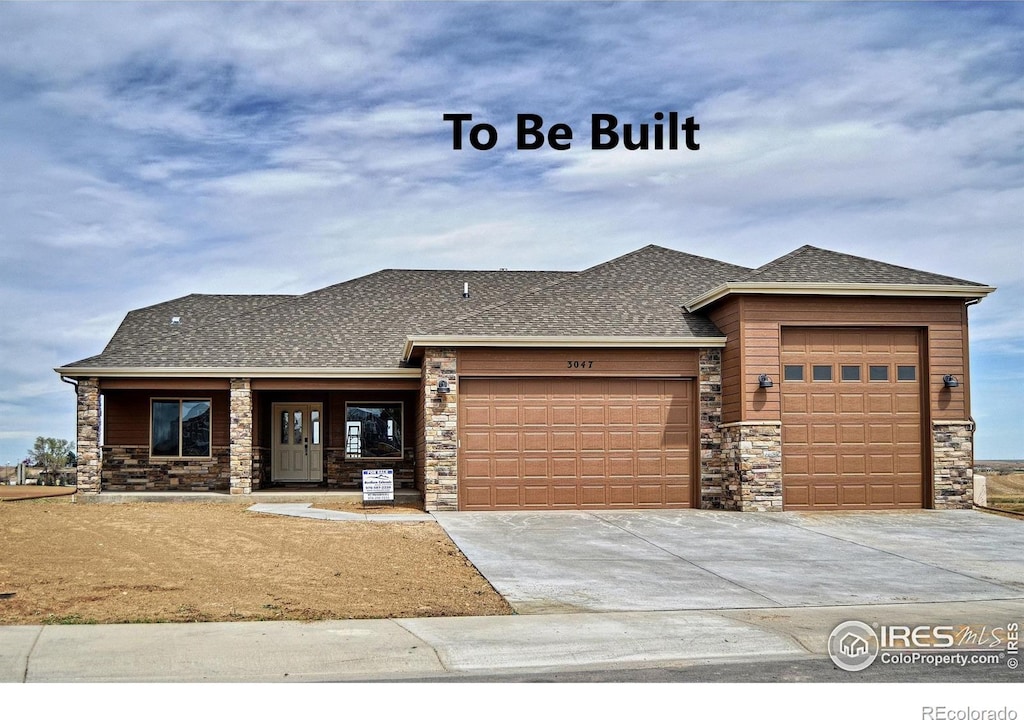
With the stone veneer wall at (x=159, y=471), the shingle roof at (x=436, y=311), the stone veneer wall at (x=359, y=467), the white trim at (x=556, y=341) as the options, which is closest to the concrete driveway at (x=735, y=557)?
the white trim at (x=556, y=341)

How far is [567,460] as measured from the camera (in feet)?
63.8

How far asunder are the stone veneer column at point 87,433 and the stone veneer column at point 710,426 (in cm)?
1303

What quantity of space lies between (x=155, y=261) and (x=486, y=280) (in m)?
9.14

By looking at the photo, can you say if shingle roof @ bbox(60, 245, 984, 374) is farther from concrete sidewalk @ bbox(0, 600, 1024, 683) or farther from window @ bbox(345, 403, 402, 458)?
concrete sidewalk @ bbox(0, 600, 1024, 683)

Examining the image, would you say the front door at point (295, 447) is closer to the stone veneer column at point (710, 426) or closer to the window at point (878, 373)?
the stone veneer column at point (710, 426)

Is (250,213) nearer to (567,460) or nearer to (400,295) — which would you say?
(400,295)

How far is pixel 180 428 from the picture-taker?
23578 mm

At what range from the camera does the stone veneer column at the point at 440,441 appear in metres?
19.1

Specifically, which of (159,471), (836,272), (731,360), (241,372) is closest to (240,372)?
(241,372)

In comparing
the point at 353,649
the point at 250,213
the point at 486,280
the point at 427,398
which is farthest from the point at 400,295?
the point at 353,649

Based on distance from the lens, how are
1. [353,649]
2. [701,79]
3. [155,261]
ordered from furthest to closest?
[155,261] → [701,79] → [353,649]

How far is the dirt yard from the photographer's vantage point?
970cm

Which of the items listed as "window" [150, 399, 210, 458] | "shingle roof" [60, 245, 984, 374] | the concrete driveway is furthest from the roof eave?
the concrete driveway

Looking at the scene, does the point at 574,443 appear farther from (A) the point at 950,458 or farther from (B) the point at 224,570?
(B) the point at 224,570
